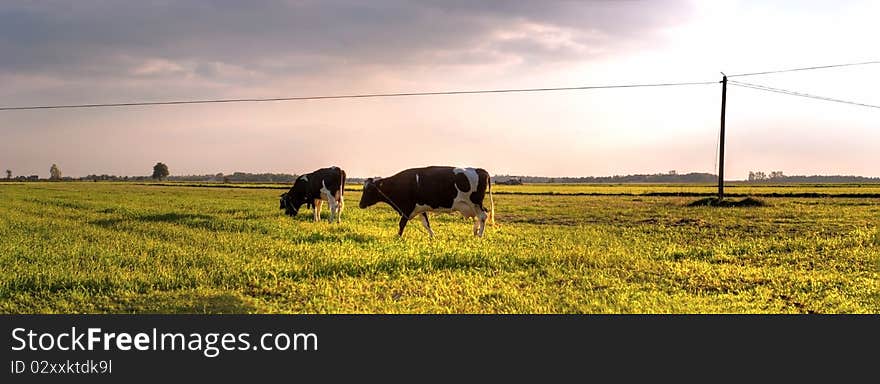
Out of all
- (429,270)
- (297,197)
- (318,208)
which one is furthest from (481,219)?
(297,197)

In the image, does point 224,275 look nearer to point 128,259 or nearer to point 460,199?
point 128,259

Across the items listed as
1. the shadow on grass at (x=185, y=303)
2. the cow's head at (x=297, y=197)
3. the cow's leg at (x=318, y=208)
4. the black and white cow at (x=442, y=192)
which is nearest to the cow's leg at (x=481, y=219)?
the black and white cow at (x=442, y=192)

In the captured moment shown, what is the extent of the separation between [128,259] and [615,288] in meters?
9.38

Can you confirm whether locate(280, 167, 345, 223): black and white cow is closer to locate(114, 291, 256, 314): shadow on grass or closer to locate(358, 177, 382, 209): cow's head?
locate(358, 177, 382, 209): cow's head

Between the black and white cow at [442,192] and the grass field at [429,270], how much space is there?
772 millimetres

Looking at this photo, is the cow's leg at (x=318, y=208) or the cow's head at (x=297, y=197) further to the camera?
the cow's head at (x=297, y=197)

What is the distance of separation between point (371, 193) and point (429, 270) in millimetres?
A: 5572

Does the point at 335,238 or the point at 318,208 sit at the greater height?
the point at 318,208

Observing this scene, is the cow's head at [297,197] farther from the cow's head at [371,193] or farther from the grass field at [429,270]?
the cow's head at [371,193]

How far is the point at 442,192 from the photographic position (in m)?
13.8

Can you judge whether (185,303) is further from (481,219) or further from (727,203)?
(727,203)

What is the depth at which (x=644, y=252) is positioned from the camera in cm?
1287

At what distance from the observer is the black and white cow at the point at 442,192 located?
13.8m

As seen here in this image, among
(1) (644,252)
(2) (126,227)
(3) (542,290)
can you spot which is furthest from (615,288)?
(2) (126,227)
